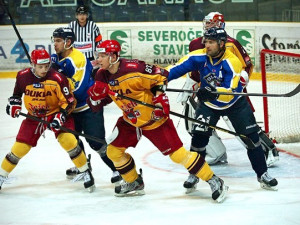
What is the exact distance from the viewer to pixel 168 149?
454cm

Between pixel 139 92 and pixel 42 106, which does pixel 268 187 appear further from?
pixel 42 106

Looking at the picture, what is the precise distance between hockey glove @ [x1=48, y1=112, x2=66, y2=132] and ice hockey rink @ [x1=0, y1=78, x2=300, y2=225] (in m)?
0.49

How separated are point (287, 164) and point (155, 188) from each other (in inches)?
47.4

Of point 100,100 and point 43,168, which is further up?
point 100,100

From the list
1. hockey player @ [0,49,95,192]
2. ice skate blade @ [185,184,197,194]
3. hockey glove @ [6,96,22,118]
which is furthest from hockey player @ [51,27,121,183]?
ice skate blade @ [185,184,197,194]

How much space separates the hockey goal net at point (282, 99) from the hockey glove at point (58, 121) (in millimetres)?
2200

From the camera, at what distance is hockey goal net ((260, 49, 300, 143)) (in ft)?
21.3

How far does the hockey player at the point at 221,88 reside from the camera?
4.66 meters

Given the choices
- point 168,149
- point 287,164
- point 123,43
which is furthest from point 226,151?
point 123,43

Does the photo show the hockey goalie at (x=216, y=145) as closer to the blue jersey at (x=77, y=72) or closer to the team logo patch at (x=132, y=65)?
the blue jersey at (x=77, y=72)

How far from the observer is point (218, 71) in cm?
471

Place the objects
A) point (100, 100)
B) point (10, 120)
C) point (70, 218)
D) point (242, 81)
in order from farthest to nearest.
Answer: point (10, 120), point (242, 81), point (100, 100), point (70, 218)

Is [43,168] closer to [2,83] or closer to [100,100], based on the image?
[100,100]

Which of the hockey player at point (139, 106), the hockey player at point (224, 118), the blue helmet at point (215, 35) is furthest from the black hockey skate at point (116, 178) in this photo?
the blue helmet at point (215, 35)
